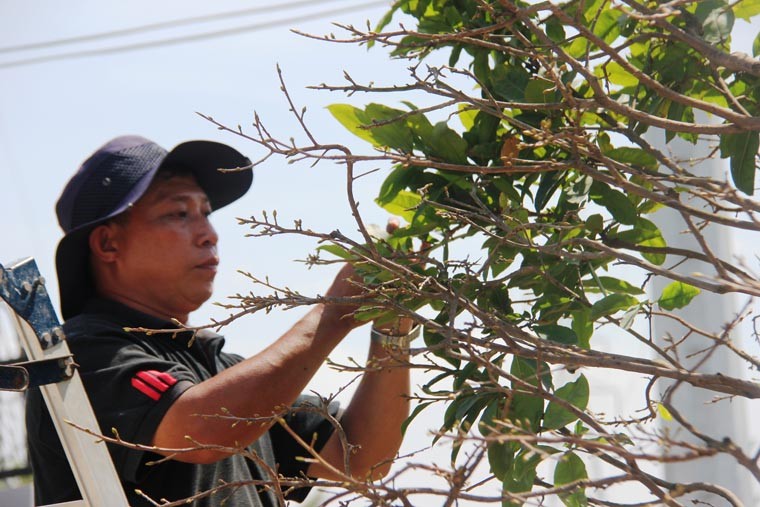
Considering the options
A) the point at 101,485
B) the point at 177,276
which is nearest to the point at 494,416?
the point at 101,485

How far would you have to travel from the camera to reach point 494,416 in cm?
154

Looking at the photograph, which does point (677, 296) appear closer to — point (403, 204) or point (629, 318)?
point (629, 318)

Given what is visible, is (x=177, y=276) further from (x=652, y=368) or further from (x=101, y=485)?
(x=652, y=368)

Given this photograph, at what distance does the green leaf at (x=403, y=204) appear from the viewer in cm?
192

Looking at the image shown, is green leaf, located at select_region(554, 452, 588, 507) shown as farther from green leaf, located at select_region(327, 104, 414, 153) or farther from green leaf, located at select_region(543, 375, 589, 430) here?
green leaf, located at select_region(327, 104, 414, 153)

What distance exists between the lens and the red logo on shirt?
2383 mm

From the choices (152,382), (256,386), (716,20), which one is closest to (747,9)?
(716,20)

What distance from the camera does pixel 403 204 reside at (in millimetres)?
1936

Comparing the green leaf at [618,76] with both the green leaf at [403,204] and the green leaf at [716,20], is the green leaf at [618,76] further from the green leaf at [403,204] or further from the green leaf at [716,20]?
the green leaf at [403,204]

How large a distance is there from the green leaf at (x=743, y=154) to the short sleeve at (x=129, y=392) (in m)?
1.42

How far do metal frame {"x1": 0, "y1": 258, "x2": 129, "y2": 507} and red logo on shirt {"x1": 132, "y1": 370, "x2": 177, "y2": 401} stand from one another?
1.60ft

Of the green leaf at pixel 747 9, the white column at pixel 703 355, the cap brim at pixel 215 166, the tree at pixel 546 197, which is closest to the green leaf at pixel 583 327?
the tree at pixel 546 197

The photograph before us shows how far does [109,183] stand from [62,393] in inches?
50.3

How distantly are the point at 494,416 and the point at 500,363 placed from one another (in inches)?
5.2
